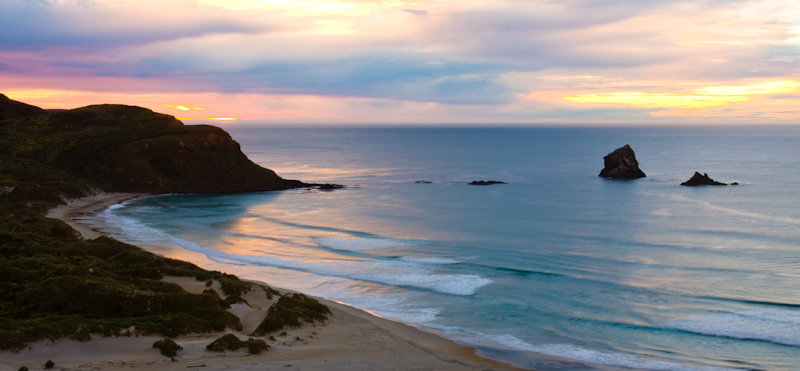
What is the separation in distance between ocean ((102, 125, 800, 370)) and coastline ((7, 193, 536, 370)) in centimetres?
162

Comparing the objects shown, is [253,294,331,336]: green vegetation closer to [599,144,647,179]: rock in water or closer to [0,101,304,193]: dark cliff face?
[0,101,304,193]: dark cliff face

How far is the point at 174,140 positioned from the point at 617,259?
6888 cm

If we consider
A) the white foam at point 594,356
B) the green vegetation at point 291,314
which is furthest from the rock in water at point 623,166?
the green vegetation at point 291,314

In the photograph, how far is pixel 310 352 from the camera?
21016mm

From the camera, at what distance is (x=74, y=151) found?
85.7m

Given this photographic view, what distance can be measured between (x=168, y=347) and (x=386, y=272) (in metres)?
20.9

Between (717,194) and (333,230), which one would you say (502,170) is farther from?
(333,230)

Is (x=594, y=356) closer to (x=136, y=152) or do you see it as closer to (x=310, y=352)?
(x=310, y=352)

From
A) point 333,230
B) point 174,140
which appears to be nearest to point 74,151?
point 174,140

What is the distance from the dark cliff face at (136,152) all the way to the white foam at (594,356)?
230 ft

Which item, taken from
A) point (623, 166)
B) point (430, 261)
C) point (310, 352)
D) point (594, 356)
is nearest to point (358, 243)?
point (430, 261)

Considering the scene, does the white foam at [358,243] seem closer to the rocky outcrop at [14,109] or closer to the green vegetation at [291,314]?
the green vegetation at [291,314]

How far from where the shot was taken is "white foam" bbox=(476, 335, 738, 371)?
22609 mm

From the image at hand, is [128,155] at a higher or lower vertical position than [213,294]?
higher
